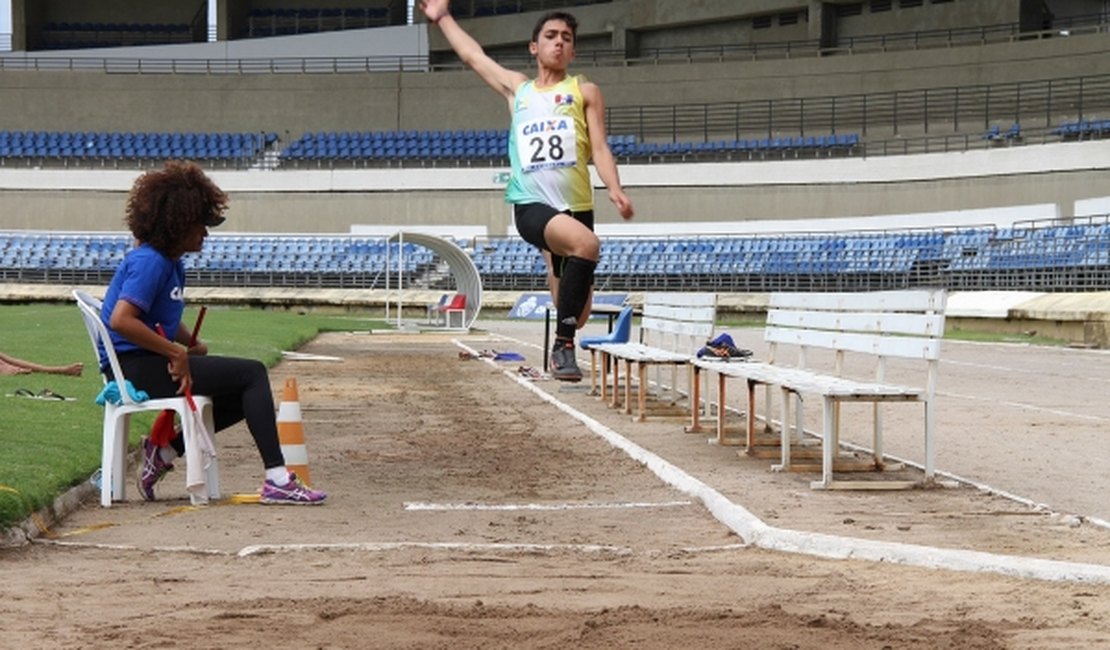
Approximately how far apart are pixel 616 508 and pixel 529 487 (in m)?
1.05

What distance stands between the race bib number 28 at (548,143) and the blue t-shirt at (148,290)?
1.96 meters

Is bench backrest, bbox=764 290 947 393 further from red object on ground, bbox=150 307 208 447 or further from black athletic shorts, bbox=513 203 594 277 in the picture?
Result: red object on ground, bbox=150 307 208 447

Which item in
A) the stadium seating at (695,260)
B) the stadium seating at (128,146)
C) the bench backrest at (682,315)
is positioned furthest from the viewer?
the stadium seating at (128,146)

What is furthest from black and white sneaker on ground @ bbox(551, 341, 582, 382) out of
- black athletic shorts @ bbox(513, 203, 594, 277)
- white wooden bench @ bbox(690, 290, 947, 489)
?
white wooden bench @ bbox(690, 290, 947, 489)

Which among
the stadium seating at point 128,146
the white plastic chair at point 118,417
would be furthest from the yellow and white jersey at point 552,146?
the stadium seating at point 128,146

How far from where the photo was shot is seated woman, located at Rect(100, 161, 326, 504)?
25.7ft

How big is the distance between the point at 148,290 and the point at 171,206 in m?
0.45

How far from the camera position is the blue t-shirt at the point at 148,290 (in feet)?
25.6

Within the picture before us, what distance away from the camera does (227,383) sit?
8.07 metres

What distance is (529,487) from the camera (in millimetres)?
8828

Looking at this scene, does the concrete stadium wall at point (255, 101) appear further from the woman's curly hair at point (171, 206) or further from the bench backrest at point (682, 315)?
the woman's curly hair at point (171, 206)

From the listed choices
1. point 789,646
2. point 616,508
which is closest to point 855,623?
point 789,646

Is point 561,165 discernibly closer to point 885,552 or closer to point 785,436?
point 785,436

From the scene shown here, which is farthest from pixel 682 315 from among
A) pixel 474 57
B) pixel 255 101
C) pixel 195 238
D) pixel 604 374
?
pixel 255 101
